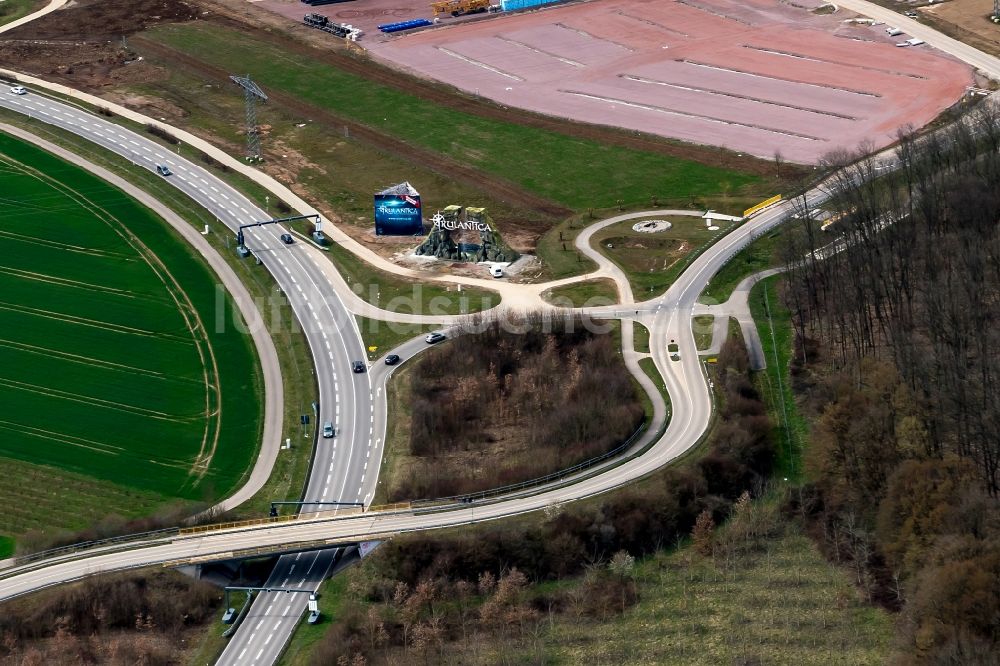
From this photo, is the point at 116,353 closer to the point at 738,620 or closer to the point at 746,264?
the point at 746,264

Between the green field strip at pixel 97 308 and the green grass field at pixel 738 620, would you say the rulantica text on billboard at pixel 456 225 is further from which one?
the green grass field at pixel 738 620

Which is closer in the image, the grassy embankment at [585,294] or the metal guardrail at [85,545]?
the metal guardrail at [85,545]

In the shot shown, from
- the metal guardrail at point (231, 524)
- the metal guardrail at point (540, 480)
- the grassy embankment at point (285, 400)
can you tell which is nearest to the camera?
the metal guardrail at point (231, 524)

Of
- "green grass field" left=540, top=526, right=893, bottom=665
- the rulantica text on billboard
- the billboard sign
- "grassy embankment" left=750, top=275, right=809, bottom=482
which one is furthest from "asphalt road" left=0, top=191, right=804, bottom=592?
the billboard sign

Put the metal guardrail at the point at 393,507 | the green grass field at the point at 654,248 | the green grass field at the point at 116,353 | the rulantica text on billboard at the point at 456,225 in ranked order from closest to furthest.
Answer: the metal guardrail at the point at 393,507 → the green grass field at the point at 116,353 → the green grass field at the point at 654,248 → the rulantica text on billboard at the point at 456,225

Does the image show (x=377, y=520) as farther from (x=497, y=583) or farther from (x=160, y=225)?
(x=160, y=225)

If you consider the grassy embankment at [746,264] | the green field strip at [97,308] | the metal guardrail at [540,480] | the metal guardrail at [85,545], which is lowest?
the metal guardrail at [85,545]

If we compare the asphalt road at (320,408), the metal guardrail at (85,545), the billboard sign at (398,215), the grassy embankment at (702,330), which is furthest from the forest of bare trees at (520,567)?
the billboard sign at (398,215)

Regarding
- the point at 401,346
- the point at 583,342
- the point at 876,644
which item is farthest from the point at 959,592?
the point at 401,346
